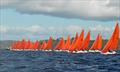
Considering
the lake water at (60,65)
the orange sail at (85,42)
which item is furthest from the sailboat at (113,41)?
the lake water at (60,65)

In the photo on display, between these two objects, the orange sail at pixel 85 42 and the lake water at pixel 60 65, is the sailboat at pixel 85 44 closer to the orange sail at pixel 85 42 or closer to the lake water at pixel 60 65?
the orange sail at pixel 85 42

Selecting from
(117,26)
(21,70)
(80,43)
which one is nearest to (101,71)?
(21,70)

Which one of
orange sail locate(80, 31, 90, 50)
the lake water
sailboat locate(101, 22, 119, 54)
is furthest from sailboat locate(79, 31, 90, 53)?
the lake water

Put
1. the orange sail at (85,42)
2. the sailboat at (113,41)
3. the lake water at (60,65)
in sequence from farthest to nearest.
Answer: the orange sail at (85,42), the sailboat at (113,41), the lake water at (60,65)

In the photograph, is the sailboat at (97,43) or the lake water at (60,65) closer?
the lake water at (60,65)

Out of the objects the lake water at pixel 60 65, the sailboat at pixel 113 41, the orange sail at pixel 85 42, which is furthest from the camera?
the orange sail at pixel 85 42

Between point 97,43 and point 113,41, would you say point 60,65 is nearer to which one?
point 113,41

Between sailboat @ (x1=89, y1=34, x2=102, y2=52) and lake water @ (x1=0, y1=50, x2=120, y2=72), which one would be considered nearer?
lake water @ (x1=0, y1=50, x2=120, y2=72)

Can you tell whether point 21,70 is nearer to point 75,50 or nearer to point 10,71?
point 10,71

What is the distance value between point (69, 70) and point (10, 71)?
10851 millimetres

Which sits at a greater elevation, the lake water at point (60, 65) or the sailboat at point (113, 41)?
the sailboat at point (113, 41)

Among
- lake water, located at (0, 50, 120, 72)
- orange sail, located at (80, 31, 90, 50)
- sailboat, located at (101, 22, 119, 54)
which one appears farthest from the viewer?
orange sail, located at (80, 31, 90, 50)

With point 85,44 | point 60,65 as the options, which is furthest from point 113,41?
point 60,65

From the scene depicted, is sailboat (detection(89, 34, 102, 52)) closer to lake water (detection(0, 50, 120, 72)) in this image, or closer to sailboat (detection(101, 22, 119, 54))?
sailboat (detection(101, 22, 119, 54))
